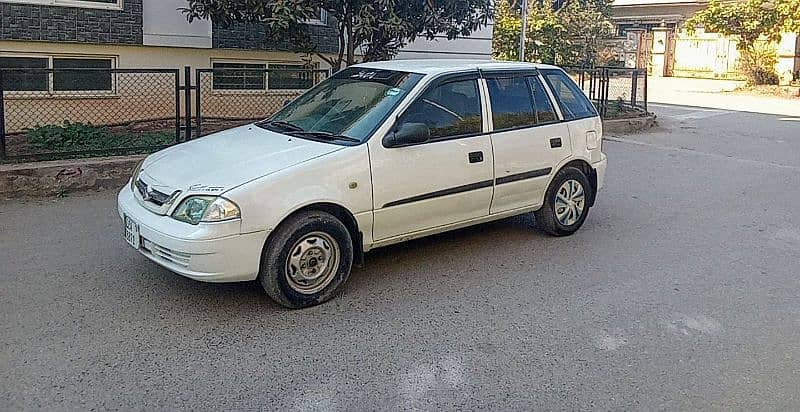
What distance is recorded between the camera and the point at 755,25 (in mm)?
25938

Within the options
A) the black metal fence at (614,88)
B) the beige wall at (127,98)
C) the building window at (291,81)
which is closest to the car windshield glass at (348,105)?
the beige wall at (127,98)

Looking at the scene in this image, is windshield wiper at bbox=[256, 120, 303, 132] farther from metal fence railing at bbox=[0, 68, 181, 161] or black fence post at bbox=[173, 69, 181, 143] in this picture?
black fence post at bbox=[173, 69, 181, 143]

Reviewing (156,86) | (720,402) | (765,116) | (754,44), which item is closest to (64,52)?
(156,86)

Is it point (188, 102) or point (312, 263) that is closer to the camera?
point (312, 263)

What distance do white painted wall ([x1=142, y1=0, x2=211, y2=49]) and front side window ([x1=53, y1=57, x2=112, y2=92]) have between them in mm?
824

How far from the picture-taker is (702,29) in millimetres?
31641

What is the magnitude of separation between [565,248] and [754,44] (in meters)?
23.9

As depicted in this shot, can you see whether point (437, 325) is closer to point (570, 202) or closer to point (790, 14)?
point (570, 202)

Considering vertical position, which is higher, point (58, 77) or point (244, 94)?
point (58, 77)

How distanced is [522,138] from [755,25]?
23.2 metres

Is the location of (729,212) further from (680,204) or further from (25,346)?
(25,346)

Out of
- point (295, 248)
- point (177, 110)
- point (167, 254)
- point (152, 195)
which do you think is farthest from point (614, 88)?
point (167, 254)

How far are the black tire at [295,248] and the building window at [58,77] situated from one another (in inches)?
236

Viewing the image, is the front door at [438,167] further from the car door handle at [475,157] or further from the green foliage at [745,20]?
the green foliage at [745,20]
